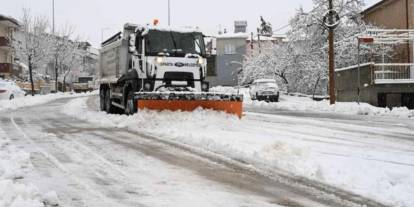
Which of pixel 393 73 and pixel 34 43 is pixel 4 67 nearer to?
pixel 34 43

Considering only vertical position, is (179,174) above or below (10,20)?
below

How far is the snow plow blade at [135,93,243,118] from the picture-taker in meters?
14.6

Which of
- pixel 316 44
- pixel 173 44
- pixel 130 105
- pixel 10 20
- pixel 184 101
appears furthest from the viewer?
pixel 10 20

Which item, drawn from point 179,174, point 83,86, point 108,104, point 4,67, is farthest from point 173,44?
point 83,86

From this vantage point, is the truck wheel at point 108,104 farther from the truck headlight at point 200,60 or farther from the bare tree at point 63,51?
the bare tree at point 63,51

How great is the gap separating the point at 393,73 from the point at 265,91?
509 inches

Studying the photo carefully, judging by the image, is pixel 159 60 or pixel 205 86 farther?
pixel 205 86

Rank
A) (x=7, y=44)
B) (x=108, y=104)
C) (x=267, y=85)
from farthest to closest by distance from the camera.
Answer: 1. (x=7, y=44)
2. (x=267, y=85)
3. (x=108, y=104)

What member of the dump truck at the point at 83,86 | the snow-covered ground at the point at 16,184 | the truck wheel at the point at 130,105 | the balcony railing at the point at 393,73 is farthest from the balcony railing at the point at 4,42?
the snow-covered ground at the point at 16,184

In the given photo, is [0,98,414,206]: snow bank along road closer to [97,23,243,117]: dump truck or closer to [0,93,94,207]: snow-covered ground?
[0,93,94,207]: snow-covered ground

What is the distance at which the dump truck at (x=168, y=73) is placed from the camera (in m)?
14.7

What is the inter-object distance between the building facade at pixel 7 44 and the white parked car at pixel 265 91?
32154mm

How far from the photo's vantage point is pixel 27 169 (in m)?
7.42

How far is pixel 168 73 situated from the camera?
51.6 feet
